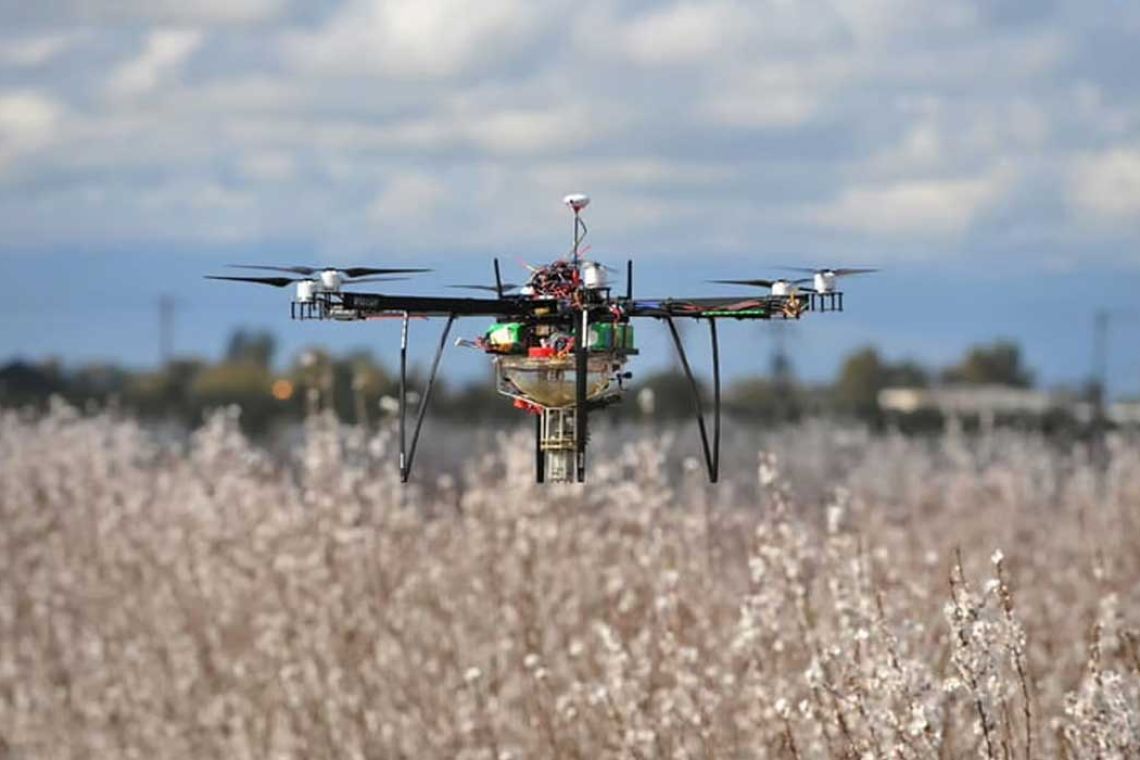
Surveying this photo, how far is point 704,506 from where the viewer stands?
9.43 metres

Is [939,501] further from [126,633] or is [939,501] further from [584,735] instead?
[584,735]

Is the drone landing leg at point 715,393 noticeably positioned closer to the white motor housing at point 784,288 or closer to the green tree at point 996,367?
the white motor housing at point 784,288

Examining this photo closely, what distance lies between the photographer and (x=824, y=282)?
15.8ft

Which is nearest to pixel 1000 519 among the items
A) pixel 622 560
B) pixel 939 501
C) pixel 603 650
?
pixel 939 501

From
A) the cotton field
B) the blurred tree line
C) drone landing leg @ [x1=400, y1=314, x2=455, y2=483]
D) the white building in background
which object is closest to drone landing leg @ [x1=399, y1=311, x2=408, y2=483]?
drone landing leg @ [x1=400, y1=314, x2=455, y2=483]

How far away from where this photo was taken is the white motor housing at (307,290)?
4754 millimetres

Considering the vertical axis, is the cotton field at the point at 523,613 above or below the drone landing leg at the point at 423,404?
below

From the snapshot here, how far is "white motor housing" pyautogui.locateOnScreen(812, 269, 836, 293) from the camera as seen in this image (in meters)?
4.80

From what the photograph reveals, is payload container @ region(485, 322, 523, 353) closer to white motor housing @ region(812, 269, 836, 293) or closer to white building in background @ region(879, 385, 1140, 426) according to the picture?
white motor housing @ region(812, 269, 836, 293)

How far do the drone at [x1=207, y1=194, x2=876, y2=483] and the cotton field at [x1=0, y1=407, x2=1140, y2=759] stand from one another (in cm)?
115

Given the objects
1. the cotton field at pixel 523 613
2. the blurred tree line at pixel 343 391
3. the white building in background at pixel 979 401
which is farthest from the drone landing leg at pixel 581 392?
the white building in background at pixel 979 401

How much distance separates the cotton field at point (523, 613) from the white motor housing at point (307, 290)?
6.26 ft

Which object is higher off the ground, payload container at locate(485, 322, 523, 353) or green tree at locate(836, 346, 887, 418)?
payload container at locate(485, 322, 523, 353)

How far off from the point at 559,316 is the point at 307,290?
0.59 metres
